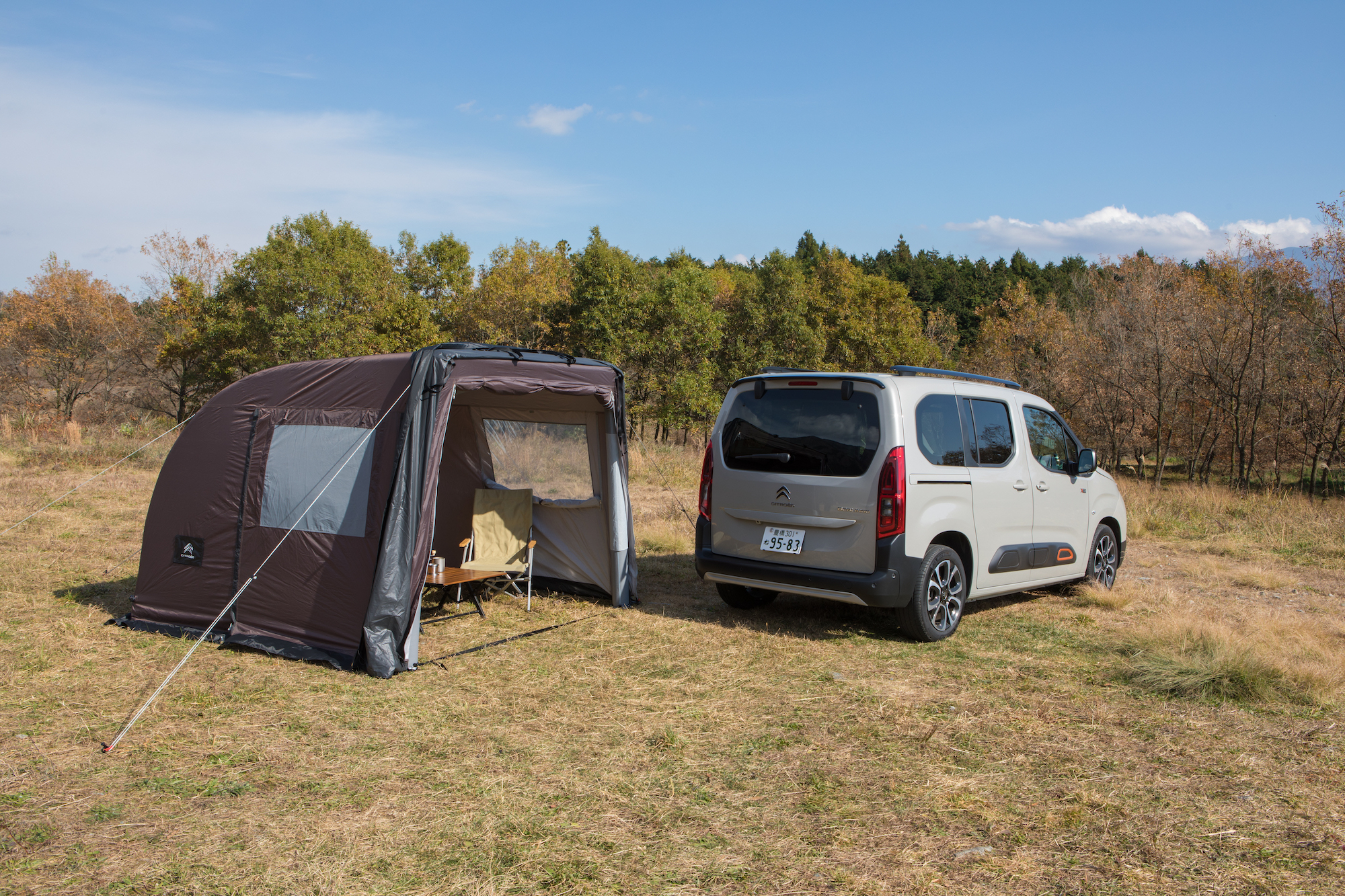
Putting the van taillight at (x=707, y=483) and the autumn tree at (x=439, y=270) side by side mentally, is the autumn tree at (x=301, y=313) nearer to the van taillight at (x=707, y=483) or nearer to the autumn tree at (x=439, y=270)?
the autumn tree at (x=439, y=270)

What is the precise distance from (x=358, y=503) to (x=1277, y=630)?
6834 mm

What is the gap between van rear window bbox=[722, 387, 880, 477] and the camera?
243 inches

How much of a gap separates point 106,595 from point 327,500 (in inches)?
125

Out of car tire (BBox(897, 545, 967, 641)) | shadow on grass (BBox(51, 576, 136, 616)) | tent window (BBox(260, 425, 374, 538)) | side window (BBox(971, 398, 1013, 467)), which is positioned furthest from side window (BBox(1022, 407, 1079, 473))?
shadow on grass (BBox(51, 576, 136, 616))


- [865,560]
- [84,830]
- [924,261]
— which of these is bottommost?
[84,830]

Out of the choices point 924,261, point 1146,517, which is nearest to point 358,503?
point 1146,517

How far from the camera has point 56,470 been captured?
16.6 m

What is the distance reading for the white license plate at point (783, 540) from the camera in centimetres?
633

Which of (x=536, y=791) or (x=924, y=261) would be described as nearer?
(x=536, y=791)

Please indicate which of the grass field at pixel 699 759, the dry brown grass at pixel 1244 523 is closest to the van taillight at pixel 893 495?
the grass field at pixel 699 759

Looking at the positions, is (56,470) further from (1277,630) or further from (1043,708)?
(1277,630)

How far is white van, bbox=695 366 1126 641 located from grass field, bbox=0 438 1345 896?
49 centimetres

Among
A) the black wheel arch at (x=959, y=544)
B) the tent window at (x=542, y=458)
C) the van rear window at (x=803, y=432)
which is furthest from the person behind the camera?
the tent window at (x=542, y=458)

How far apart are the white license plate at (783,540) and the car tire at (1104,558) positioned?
3395 millimetres
